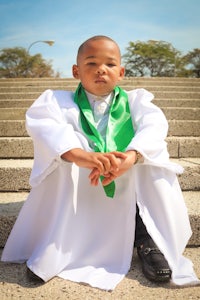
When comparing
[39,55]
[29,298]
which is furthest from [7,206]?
[39,55]

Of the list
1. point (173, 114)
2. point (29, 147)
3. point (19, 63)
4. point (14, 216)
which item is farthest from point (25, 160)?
point (19, 63)

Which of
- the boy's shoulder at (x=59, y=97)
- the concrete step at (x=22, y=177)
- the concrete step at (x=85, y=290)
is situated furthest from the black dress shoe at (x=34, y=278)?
the concrete step at (x=22, y=177)

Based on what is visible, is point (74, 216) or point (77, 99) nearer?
point (74, 216)

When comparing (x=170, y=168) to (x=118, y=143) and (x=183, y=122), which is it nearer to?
(x=118, y=143)

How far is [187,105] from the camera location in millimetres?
4586

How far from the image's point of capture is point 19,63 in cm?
2308

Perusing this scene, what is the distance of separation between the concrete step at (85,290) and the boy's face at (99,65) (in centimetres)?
102

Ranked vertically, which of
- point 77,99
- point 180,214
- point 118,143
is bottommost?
point 180,214

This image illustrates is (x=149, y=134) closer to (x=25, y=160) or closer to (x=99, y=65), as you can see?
(x=99, y=65)

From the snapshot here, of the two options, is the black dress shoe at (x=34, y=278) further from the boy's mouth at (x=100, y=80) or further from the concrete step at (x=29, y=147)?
the concrete step at (x=29, y=147)

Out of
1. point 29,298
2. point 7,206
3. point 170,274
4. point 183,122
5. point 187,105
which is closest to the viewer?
point 29,298

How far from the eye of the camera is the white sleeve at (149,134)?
1.63 m

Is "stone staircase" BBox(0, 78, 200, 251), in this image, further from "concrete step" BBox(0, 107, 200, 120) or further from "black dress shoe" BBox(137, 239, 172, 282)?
"black dress shoe" BBox(137, 239, 172, 282)

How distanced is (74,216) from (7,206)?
70 cm
